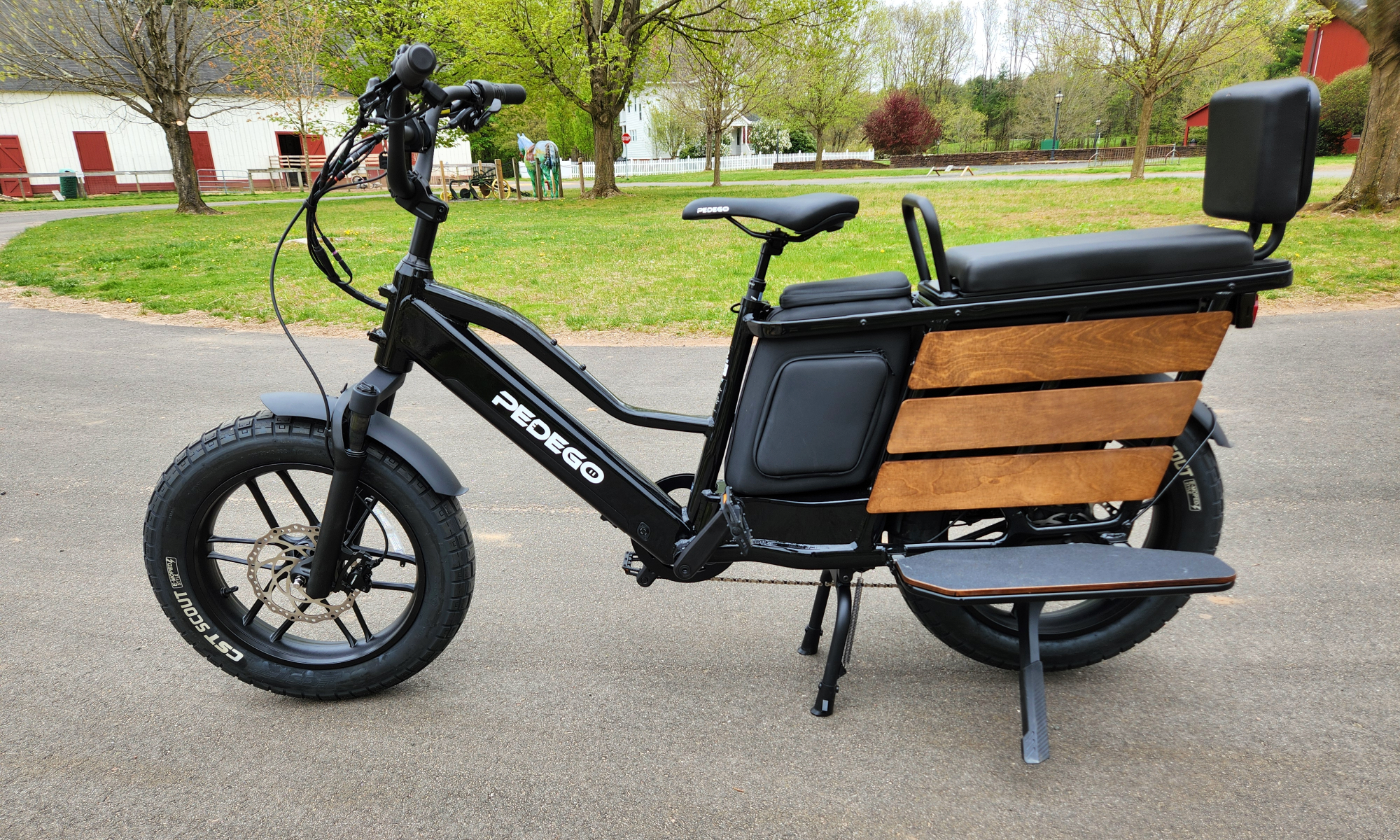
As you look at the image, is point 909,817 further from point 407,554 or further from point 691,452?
point 691,452

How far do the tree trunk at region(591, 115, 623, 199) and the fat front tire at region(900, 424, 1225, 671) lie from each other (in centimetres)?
2233

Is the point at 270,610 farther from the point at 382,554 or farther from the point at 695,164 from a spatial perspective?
the point at 695,164

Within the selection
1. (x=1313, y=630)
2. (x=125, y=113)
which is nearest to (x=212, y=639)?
(x=1313, y=630)

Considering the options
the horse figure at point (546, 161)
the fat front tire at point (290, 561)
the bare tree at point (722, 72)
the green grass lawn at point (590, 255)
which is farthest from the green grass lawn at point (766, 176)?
the fat front tire at point (290, 561)

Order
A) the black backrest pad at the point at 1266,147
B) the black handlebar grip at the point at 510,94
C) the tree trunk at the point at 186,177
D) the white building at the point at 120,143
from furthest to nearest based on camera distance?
the white building at the point at 120,143 < the tree trunk at the point at 186,177 < the black handlebar grip at the point at 510,94 < the black backrest pad at the point at 1266,147

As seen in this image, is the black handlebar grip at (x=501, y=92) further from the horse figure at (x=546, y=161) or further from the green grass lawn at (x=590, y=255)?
the horse figure at (x=546, y=161)

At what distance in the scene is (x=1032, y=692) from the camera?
7.46 feet

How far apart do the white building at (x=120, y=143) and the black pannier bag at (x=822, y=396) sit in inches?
1305

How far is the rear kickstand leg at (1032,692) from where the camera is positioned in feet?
7.09

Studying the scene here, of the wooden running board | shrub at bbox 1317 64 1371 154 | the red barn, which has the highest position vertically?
the red barn

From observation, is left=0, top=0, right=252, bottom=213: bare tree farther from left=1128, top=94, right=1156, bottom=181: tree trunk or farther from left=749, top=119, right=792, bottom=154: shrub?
left=749, top=119, right=792, bottom=154: shrub

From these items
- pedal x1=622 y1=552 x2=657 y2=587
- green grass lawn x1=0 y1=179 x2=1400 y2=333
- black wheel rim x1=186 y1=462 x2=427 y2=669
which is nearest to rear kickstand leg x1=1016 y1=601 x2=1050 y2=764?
pedal x1=622 y1=552 x2=657 y2=587

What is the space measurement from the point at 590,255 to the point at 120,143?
33533 millimetres

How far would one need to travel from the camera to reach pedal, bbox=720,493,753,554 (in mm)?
2396
